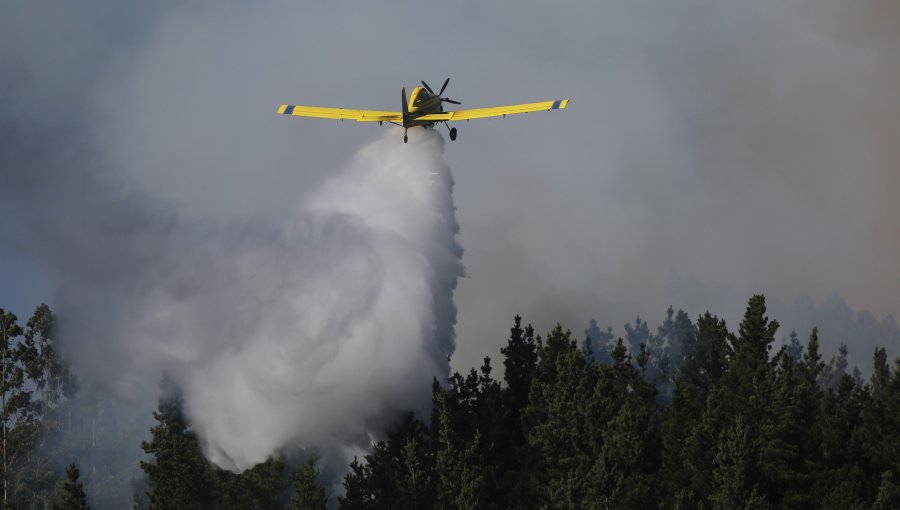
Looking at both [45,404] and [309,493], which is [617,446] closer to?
[309,493]

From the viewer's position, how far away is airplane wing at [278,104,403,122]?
86375 mm

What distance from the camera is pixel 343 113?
90.6m

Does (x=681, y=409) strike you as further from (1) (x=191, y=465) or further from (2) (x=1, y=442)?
(2) (x=1, y=442)

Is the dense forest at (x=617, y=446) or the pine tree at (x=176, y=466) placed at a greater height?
the pine tree at (x=176, y=466)

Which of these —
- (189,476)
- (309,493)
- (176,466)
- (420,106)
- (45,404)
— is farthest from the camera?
(45,404)

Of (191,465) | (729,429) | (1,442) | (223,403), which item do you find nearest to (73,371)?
(1,442)

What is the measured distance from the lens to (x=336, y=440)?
86250mm

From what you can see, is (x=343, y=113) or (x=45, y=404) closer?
(x=343, y=113)

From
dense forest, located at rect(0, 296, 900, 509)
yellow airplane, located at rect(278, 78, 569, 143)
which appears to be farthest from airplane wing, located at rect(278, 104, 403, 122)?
dense forest, located at rect(0, 296, 900, 509)

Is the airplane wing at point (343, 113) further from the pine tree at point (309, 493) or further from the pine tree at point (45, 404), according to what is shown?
the pine tree at point (45, 404)

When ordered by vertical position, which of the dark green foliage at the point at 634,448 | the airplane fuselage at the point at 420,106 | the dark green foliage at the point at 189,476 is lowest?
the dark green foliage at the point at 634,448

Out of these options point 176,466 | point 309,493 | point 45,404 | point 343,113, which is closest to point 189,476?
point 176,466

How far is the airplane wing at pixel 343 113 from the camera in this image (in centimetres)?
8638

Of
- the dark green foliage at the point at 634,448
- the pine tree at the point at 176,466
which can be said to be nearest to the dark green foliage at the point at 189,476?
the pine tree at the point at 176,466
